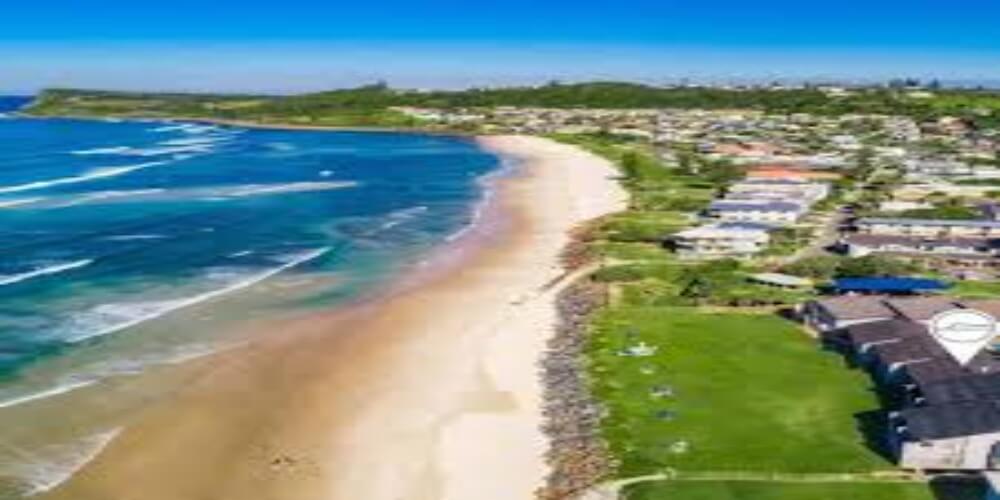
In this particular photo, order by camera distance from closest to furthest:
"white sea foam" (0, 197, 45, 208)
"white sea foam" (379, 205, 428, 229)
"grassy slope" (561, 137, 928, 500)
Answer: "grassy slope" (561, 137, 928, 500)
"white sea foam" (379, 205, 428, 229)
"white sea foam" (0, 197, 45, 208)

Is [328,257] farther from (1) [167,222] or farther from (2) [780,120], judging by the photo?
(2) [780,120]

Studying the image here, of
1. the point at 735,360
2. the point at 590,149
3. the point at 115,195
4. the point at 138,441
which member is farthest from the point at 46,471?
the point at 590,149

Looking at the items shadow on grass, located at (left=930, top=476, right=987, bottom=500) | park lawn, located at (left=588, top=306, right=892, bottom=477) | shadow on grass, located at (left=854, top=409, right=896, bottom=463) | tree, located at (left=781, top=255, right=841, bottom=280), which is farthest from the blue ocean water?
shadow on grass, located at (left=930, top=476, right=987, bottom=500)

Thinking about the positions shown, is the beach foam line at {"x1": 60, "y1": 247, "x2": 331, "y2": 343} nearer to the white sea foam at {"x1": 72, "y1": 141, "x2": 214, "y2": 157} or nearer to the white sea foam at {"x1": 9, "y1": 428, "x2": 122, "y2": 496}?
the white sea foam at {"x1": 9, "y1": 428, "x2": 122, "y2": 496}

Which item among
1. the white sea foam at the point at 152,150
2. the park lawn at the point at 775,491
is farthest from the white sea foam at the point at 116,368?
the white sea foam at the point at 152,150

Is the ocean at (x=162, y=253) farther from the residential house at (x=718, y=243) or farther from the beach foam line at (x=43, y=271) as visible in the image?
the residential house at (x=718, y=243)

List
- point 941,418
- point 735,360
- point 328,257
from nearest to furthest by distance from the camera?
1. point 941,418
2. point 735,360
3. point 328,257

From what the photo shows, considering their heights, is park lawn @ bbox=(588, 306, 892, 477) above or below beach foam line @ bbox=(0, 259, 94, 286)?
above
